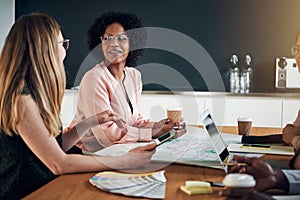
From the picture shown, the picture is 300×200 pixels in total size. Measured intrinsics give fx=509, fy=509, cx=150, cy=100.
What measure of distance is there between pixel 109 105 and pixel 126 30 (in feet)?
2.06

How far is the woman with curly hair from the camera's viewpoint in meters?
2.45

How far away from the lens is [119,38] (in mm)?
2977

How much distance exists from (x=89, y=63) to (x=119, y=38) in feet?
5.88

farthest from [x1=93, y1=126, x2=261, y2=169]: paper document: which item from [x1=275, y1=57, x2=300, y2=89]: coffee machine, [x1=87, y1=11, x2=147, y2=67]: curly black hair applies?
[x1=275, y1=57, x2=300, y2=89]: coffee machine

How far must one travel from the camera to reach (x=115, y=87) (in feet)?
9.18

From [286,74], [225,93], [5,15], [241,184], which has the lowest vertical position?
[225,93]

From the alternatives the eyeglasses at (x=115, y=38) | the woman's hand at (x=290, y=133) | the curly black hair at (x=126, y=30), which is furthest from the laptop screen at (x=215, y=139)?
the curly black hair at (x=126, y=30)

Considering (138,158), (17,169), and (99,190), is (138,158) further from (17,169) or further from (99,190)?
(17,169)

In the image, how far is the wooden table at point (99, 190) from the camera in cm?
138

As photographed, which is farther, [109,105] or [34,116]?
[109,105]

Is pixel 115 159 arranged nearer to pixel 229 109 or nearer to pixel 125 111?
pixel 125 111

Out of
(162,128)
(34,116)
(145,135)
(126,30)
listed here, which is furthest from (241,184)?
(126,30)

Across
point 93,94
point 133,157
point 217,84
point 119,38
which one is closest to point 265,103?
point 217,84

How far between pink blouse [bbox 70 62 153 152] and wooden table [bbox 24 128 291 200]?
62 cm
